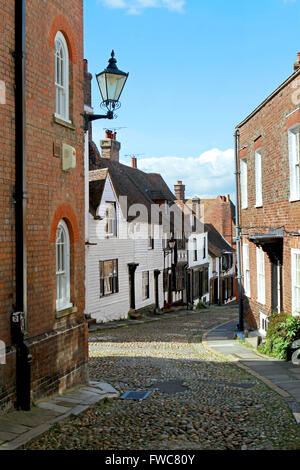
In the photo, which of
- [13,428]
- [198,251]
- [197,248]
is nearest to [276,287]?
[13,428]

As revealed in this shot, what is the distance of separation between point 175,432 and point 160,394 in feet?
9.80

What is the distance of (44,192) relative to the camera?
28.3 feet

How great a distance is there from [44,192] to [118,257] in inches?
A: 710

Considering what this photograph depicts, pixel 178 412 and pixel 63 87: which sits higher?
pixel 63 87

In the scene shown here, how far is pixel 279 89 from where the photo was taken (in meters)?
14.4

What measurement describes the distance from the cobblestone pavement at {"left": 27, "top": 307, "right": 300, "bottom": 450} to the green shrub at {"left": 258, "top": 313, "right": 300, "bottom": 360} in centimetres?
132

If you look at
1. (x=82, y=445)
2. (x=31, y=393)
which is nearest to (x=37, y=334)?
(x=31, y=393)

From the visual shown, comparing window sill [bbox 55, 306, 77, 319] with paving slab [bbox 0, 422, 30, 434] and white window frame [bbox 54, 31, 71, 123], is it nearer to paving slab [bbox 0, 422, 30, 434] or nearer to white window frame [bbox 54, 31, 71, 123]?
paving slab [bbox 0, 422, 30, 434]

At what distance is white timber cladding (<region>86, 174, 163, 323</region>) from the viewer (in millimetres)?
23734

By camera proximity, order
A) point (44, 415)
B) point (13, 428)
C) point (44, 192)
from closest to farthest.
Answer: point (13, 428), point (44, 415), point (44, 192)

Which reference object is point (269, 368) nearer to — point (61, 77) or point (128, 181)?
point (61, 77)

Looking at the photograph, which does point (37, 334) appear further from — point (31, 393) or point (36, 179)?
point (36, 179)

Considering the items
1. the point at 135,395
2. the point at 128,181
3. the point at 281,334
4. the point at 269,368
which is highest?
the point at 128,181
